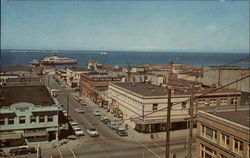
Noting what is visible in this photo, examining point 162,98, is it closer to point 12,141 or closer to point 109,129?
point 109,129

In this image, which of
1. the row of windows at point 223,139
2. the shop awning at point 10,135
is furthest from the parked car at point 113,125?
the row of windows at point 223,139

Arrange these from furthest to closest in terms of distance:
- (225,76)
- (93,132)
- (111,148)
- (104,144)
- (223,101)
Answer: (225,76) < (223,101) < (93,132) < (104,144) < (111,148)

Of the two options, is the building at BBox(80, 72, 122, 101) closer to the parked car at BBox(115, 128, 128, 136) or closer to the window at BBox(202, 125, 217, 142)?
the parked car at BBox(115, 128, 128, 136)

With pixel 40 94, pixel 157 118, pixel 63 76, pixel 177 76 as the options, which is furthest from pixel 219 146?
pixel 63 76

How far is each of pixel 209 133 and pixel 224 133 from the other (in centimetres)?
294

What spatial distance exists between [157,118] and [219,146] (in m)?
20.3

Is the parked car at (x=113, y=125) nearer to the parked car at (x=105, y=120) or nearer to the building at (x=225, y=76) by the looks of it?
the parked car at (x=105, y=120)

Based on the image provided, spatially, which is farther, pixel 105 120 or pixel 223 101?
pixel 105 120

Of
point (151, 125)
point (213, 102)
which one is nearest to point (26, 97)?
point (151, 125)

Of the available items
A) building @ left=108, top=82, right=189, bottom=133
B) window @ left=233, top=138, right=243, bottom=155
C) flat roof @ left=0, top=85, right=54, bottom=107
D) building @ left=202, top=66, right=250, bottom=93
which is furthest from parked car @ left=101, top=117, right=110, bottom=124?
window @ left=233, top=138, right=243, bottom=155

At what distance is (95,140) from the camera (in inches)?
1769

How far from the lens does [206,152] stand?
104 ft

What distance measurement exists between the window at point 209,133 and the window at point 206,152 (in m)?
1.28

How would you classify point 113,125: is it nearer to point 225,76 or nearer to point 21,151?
point 21,151
